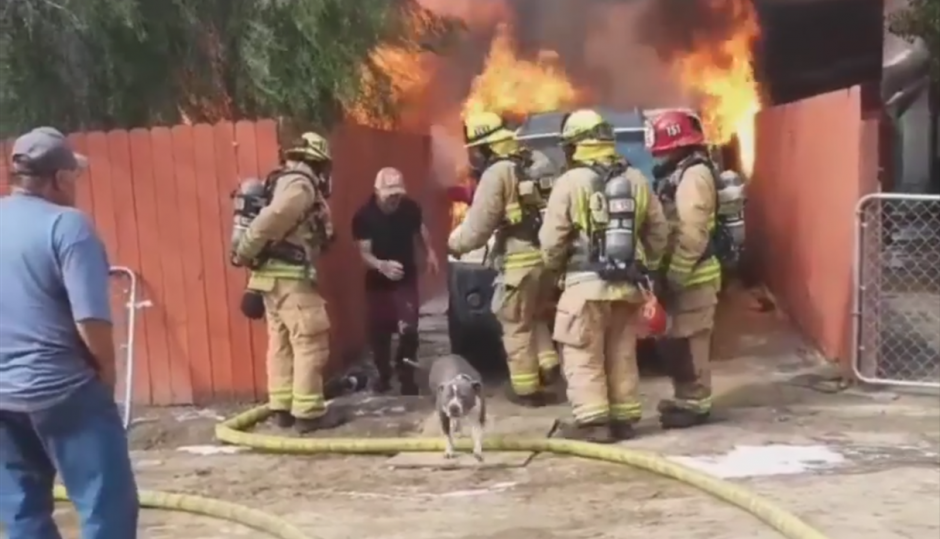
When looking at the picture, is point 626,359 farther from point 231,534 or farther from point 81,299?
point 81,299

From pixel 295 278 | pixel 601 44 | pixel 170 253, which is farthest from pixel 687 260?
pixel 601 44

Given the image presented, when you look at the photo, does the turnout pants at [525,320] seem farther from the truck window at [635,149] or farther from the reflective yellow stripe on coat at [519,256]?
the truck window at [635,149]

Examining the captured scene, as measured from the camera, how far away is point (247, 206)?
7648mm

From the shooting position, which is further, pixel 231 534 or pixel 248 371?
pixel 248 371

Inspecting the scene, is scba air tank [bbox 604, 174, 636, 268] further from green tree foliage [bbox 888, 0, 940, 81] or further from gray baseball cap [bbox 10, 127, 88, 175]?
green tree foliage [bbox 888, 0, 940, 81]

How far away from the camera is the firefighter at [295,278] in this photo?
7.47 m

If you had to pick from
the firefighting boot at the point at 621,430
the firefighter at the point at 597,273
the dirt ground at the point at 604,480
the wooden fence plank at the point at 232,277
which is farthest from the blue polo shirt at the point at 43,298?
the wooden fence plank at the point at 232,277

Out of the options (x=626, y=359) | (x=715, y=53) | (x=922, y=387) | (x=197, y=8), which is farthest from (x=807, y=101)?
(x=715, y=53)

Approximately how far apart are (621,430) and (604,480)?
84 cm

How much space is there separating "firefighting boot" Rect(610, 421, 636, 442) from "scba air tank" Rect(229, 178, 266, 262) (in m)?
2.45

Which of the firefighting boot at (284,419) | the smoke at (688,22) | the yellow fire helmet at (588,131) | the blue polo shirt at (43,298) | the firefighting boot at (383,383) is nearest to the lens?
the blue polo shirt at (43,298)

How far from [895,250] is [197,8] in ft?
24.2

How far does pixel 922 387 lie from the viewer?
8.45m

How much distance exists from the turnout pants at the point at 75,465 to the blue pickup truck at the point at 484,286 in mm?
4465
